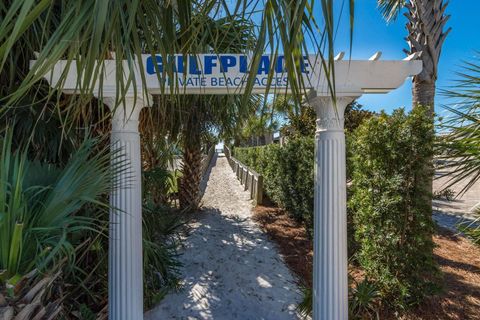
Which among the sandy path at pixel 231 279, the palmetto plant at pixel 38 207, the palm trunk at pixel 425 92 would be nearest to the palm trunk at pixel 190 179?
the sandy path at pixel 231 279

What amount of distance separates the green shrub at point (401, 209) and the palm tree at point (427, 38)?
2.07 metres

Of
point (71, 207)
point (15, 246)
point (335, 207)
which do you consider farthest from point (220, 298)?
point (15, 246)

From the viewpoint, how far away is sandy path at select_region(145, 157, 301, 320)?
3.70m

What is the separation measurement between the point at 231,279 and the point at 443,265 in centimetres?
364

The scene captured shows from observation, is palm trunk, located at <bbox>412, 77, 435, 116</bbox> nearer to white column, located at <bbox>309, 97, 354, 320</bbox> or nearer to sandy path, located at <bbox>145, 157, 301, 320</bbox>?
white column, located at <bbox>309, 97, 354, 320</bbox>

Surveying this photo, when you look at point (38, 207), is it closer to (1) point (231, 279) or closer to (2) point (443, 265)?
(1) point (231, 279)

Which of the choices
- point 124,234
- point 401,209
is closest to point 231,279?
point 124,234

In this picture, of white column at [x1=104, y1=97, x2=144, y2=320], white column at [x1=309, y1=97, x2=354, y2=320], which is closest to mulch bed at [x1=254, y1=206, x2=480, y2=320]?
white column at [x1=309, y1=97, x2=354, y2=320]

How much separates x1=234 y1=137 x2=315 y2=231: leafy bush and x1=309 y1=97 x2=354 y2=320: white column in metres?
3.19

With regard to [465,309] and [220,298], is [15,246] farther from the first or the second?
[465,309]

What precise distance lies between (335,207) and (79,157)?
234 cm

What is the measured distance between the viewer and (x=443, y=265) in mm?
4836

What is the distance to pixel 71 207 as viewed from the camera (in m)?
1.79

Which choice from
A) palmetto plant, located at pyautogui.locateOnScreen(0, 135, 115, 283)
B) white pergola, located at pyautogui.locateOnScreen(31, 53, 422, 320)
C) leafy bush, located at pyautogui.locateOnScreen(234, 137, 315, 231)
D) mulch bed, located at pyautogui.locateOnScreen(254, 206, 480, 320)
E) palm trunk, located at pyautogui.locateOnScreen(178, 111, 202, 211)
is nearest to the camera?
palmetto plant, located at pyautogui.locateOnScreen(0, 135, 115, 283)
